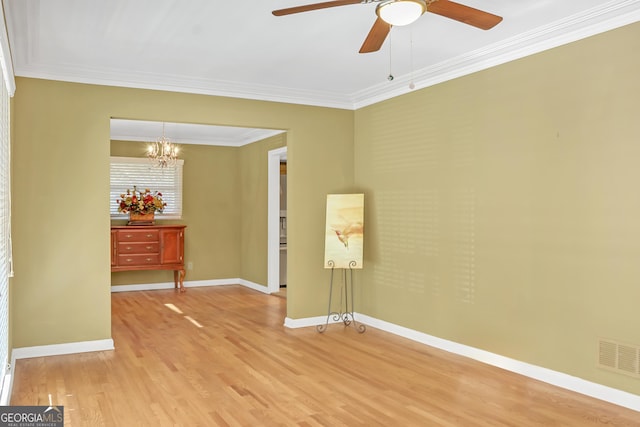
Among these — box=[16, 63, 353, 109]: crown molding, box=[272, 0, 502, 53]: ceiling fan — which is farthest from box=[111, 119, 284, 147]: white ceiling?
box=[272, 0, 502, 53]: ceiling fan

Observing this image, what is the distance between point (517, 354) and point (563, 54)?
234cm

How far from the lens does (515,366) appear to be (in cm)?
430

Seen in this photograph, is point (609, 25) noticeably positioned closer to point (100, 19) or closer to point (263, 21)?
point (263, 21)

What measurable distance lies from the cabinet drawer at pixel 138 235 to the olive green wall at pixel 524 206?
13.1 feet

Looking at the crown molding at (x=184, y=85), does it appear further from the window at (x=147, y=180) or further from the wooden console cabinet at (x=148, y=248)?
the window at (x=147, y=180)

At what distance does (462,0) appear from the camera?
3375mm

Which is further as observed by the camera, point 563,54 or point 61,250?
point 61,250

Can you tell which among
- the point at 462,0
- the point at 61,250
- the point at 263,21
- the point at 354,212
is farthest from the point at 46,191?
the point at 462,0

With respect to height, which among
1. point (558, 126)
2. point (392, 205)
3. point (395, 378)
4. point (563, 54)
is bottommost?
point (395, 378)

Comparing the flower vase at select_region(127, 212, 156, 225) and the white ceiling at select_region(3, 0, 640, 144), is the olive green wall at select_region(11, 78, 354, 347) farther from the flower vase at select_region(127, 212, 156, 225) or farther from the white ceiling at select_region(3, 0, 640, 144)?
the flower vase at select_region(127, 212, 156, 225)

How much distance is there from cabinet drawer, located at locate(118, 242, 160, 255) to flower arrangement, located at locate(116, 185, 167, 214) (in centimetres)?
57

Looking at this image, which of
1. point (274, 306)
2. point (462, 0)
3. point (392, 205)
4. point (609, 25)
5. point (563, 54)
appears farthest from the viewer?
point (274, 306)

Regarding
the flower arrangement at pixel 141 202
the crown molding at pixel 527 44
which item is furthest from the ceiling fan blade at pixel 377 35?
the flower arrangement at pixel 141 202

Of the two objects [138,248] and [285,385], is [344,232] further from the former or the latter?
[138,248]
